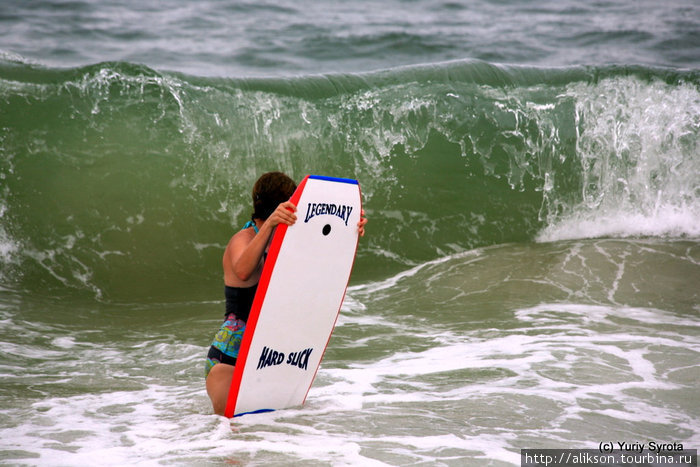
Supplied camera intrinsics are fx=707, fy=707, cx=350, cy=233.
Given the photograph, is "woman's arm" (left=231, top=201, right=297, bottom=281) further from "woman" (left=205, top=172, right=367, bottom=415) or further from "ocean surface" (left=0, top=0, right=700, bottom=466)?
"ocean surface" (left=0, top=0, right=700, bottom=466)

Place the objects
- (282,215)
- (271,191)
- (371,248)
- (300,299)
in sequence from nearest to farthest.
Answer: (282,215) < (271,191) < (300,299) < (371,248)

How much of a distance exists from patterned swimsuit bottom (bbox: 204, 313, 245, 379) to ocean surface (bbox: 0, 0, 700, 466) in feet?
0.95

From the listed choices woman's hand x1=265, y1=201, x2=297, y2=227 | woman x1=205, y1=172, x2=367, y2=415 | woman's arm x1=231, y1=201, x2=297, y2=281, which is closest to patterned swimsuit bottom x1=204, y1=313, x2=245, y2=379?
woman x1=205, y1=172, x2=367, y2=415

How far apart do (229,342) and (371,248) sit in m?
4.64

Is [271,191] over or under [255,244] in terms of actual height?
over

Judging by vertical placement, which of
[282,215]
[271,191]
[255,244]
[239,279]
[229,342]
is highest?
[271,191]

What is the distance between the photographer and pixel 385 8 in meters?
14.2

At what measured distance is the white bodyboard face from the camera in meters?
3.29

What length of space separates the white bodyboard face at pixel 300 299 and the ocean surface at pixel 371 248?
0.57 feet

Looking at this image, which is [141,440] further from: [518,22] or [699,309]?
[518,22]

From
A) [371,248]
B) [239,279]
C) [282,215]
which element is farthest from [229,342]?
[371,248]

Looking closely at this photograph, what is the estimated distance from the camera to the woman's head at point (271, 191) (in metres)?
3.31

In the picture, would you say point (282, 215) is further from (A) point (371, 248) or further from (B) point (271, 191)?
(A) point (371, 248)

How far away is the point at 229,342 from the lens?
3377mm
